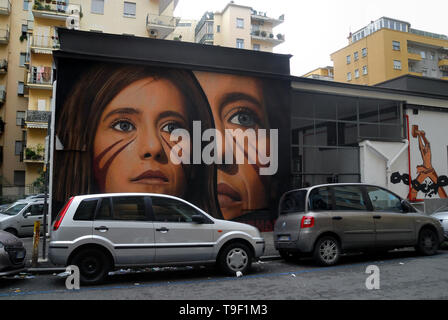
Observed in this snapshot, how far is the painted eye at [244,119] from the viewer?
14.6m

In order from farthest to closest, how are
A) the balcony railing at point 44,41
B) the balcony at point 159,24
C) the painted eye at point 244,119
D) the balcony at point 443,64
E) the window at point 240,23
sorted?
1. the balcony at point 443,64
2. the window at point 240,23
3. the balcony at point 159,24
4. the balcony railing at point 44,41
5. the painted eye at point 244,119

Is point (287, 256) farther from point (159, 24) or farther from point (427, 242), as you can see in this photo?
point (159, 24)

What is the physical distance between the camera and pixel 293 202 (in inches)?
358

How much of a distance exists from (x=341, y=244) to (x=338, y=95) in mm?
10084


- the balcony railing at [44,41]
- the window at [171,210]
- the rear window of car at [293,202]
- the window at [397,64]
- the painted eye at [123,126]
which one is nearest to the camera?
the window at [171,210]

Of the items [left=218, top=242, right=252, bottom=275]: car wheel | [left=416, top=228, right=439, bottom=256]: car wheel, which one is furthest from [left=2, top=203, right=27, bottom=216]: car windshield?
[left=416, top=228, right=439, bottom=256]: car wheel

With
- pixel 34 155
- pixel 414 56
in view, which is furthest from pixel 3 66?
pixel 414 56

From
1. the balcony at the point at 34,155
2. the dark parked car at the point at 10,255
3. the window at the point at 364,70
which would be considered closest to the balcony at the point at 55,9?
the balcony at the point at 34,155

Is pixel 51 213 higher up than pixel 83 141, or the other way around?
pixel 83 141

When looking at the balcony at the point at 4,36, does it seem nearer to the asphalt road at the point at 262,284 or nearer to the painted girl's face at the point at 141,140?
the painted girl's face at the point at 141,140

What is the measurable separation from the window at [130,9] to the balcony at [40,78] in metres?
8.17

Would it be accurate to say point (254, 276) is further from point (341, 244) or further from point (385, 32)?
point (385, 32)
